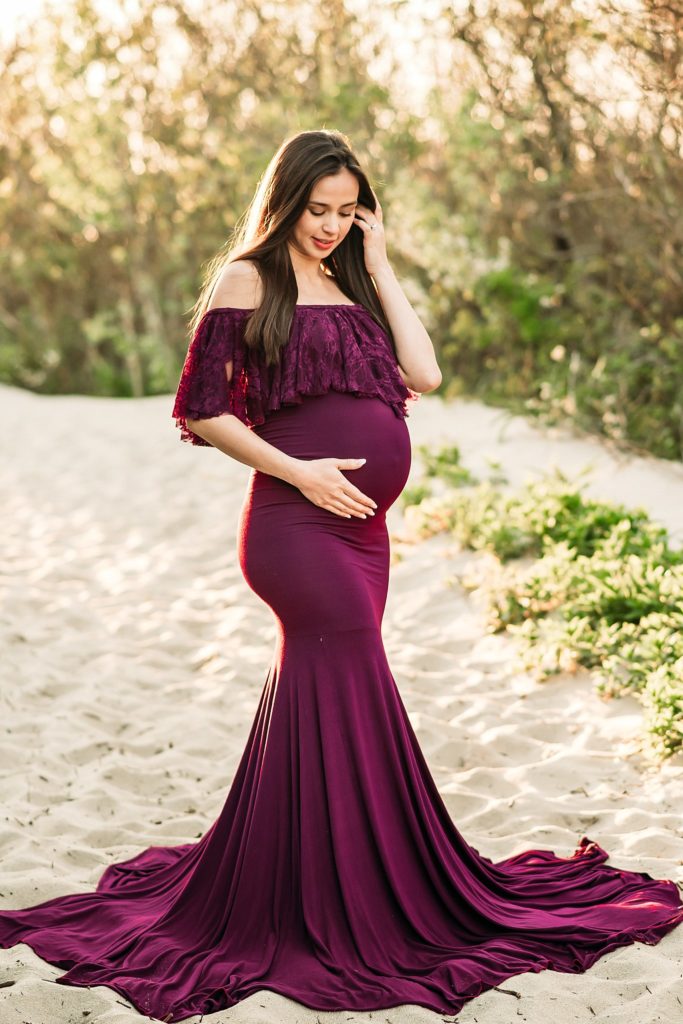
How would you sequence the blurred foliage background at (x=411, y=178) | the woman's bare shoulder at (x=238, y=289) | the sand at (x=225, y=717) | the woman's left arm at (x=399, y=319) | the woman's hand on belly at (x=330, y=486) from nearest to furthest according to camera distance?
the sand at (x=225, y=717) < the woman's hand on belly at (x=330, y=486) < the woman's bare shoulder at (x=238, y=289) < the woman's left arm at (x=399, y=319) < the blurred foliage background at (x=411, y=178)

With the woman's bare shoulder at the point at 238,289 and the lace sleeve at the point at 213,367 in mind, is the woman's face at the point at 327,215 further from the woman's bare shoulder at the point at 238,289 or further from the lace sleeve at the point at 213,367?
the lace sleeve at the point at 213,367

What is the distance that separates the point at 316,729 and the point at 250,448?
0.78 m

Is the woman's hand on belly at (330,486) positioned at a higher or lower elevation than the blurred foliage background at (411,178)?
lower

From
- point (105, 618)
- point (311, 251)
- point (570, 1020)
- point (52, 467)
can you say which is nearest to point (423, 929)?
point (570, 1020)

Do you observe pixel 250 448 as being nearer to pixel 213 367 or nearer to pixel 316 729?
pixel 213 367

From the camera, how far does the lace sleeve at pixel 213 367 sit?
Result: 315 cm

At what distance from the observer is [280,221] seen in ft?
10.4

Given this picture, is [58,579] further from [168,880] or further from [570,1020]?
[570,1020]

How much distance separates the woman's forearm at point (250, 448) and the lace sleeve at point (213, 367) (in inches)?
1.2

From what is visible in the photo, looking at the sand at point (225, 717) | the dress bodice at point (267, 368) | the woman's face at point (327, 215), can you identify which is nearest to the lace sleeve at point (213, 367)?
the dress bodice at point (267, 368)

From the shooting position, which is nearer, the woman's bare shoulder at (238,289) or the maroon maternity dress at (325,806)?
the maroon maternity dress at (325,806)

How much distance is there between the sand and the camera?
9.73 feet

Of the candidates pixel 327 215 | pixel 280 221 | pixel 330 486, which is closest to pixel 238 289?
pixel 280 221

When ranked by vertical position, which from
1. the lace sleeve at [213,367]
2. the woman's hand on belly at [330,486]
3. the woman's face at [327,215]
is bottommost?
the woman's hand on belly at [330,486]
